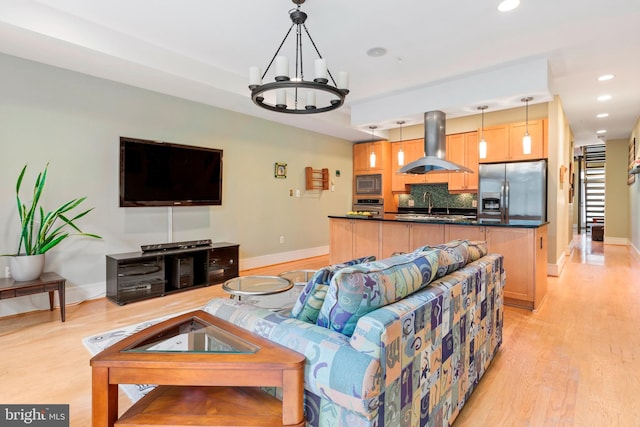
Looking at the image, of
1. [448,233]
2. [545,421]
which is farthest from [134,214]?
[545,421]

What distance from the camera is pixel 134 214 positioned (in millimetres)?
4188

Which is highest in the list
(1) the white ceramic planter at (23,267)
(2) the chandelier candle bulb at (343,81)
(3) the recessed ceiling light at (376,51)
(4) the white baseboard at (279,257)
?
(3) the recessed ceiling light at (376,51)

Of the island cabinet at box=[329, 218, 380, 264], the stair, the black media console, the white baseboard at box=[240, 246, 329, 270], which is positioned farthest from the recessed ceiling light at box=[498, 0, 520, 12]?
the stair

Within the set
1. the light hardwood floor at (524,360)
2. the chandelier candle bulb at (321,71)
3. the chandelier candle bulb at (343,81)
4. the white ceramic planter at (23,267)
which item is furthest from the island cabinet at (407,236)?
the white ceramic planter at (23,267)

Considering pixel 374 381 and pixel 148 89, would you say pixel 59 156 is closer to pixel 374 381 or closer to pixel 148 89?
pixel 148 89

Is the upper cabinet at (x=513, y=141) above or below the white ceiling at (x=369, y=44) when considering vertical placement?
below

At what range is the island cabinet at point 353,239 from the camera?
484cm

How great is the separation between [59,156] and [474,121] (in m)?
6.02

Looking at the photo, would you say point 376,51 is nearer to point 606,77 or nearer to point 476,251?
point 476,251

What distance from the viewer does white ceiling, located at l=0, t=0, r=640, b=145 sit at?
113 inches

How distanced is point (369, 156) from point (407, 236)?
335 cm

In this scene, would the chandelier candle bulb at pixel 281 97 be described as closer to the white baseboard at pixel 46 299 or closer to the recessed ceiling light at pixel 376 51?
the recessed ceiling light at pixel 376 51

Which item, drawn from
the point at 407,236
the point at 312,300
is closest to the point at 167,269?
the point at 407,236

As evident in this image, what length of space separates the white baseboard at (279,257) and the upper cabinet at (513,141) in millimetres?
3382
